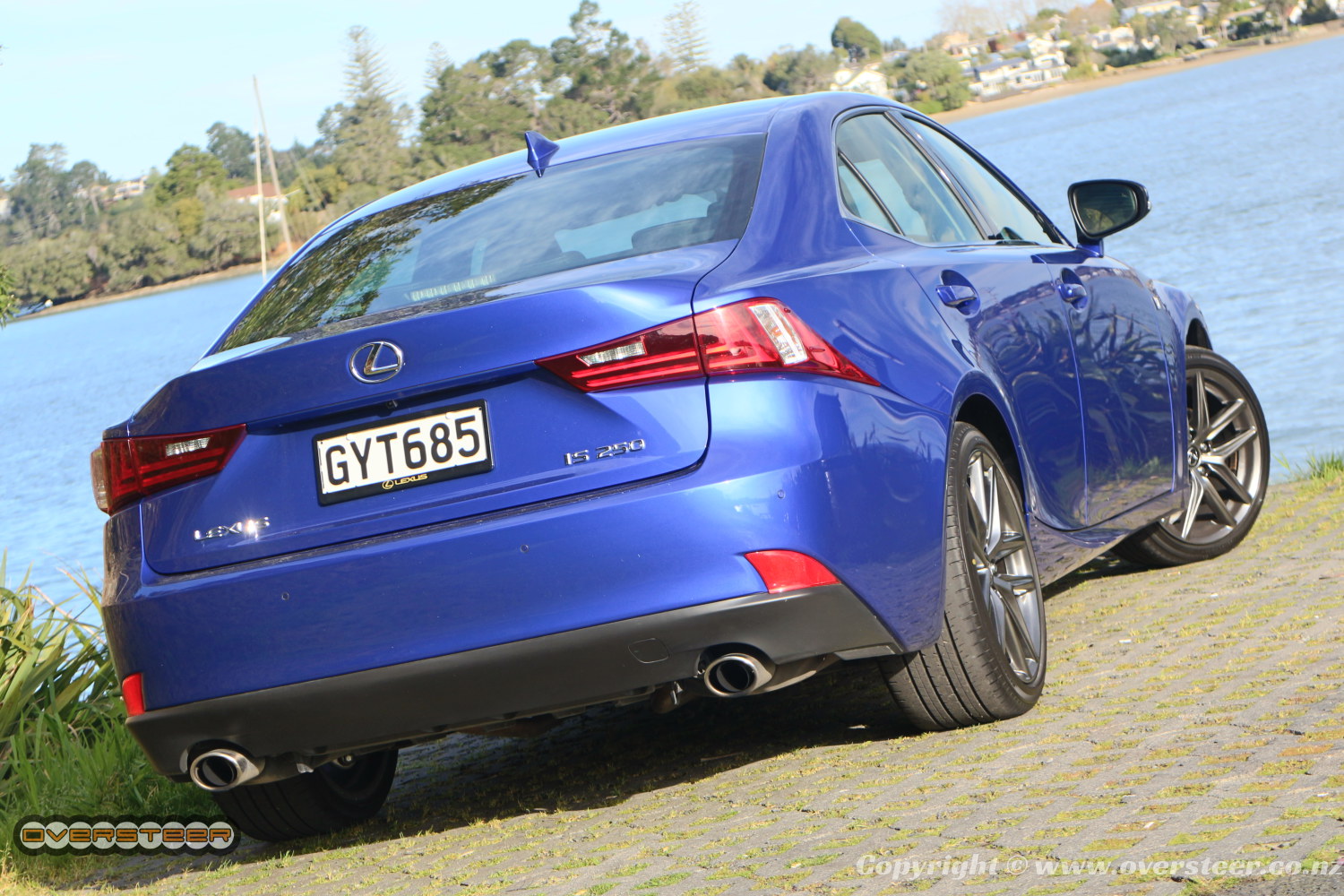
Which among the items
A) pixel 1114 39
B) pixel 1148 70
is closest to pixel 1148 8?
pixel 1114 39

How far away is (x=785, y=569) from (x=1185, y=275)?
26248mm

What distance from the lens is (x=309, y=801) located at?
4051 millimetres

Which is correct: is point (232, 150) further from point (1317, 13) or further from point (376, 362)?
point (376, 362)

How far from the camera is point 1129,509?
5035 millimetres

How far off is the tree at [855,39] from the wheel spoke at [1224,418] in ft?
570

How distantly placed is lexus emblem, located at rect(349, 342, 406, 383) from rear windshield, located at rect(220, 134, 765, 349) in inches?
11.0

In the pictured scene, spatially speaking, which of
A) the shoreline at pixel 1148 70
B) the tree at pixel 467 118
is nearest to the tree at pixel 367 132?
the tree at pixel 467 118

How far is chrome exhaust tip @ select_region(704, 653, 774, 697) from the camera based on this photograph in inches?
125

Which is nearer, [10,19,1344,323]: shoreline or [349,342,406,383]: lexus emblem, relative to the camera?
[349,342,406,383]: lexus emblem

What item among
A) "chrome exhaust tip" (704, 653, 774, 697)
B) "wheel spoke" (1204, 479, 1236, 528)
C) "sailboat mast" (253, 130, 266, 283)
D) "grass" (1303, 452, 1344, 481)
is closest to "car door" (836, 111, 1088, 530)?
"chrome exhaust tip" (704, 653, 774, 697)

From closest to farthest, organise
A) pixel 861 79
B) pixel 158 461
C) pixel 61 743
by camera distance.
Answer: pixel 158 461, pixel 61 743, pixel 861 79

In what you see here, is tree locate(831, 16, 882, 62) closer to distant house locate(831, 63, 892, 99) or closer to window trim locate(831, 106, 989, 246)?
distant house locate(831, 63, 892, 99)

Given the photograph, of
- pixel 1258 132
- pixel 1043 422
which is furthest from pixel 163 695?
pixel 1258 132

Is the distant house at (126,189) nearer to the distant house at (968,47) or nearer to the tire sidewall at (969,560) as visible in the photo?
the distant house at (968,47)
